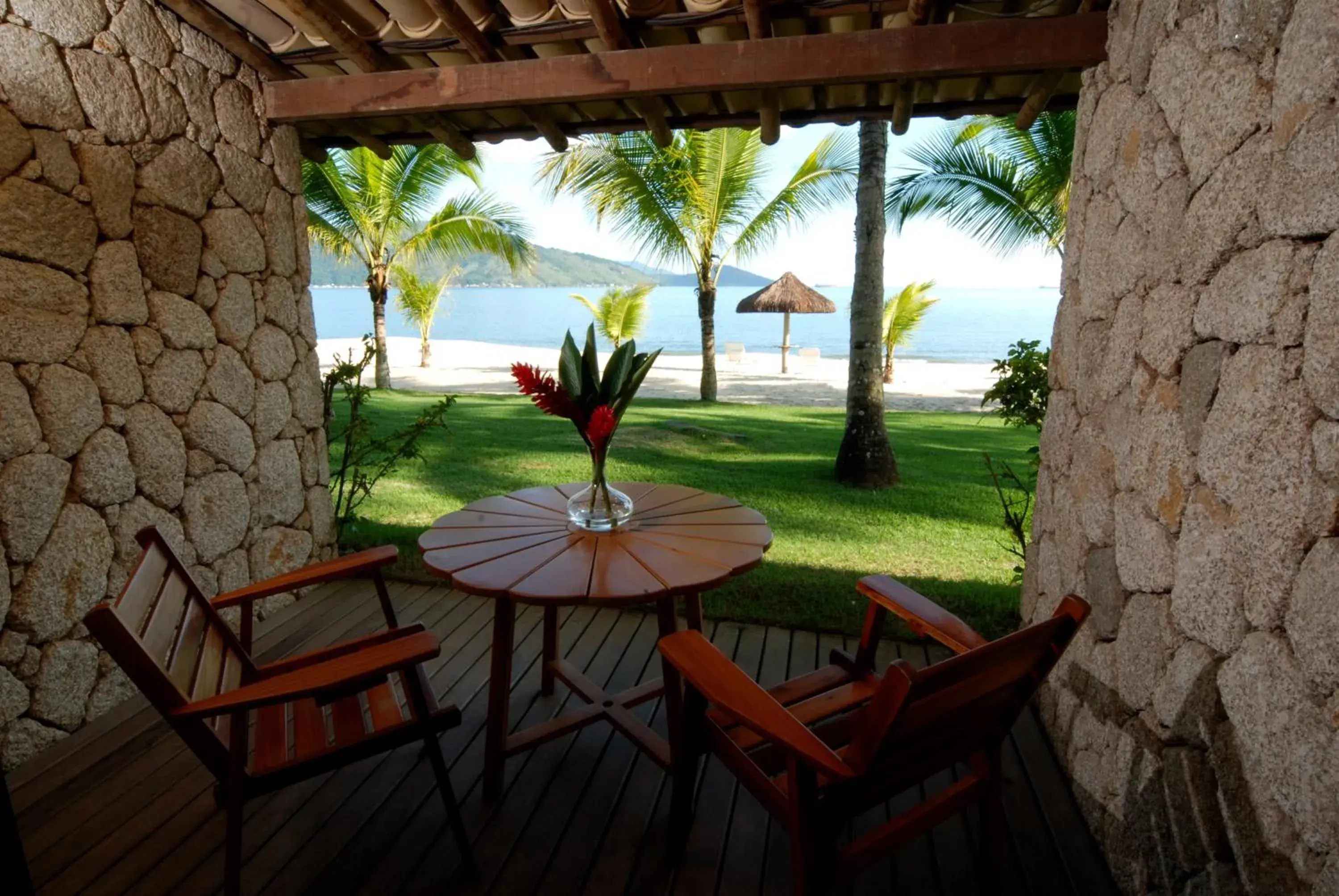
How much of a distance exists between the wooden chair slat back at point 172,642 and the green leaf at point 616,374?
1.26 metres

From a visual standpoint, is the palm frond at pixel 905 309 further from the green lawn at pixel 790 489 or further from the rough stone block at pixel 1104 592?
the rough stone block at pixel 1104 592

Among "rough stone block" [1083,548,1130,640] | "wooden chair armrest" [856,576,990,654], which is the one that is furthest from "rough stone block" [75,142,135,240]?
"rough stone block" [1083,548,1130,640]

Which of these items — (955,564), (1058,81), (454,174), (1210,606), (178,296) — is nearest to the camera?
(1210,606)

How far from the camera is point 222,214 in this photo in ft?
10.3

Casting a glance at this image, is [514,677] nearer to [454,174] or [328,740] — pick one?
[328,740]

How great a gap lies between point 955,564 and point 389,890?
352 centimetres

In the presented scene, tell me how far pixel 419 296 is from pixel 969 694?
57.8 ft

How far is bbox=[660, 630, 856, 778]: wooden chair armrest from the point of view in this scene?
138cm

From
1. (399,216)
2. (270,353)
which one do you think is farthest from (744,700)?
(399,216)

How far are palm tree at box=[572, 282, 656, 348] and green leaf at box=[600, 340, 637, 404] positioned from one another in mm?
12769

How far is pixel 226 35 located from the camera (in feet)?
9.46

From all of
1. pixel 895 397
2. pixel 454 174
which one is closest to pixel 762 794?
pixel 454 174

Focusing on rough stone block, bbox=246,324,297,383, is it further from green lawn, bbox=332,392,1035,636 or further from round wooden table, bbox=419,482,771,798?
round wooden table, bbox=419,482,771,798

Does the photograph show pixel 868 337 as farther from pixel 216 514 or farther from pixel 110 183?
pixel 110 183
